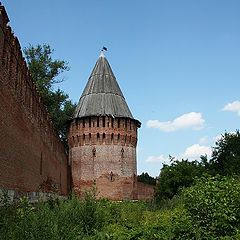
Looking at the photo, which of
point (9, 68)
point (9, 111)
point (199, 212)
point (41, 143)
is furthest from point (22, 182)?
point (199, 212)

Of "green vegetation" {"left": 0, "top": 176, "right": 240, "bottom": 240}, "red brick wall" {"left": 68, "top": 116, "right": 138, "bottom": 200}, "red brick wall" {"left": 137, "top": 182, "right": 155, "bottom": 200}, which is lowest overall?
"green vegetation" {"left": 0, "top": 176, "right": 240, "bottom": 240}

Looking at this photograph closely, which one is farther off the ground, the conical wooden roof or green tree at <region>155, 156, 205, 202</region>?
the conical wooden roof

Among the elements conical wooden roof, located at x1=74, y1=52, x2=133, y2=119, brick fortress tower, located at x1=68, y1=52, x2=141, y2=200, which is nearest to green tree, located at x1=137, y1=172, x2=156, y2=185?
brick fortress tower, located at x1=68, y1=52, x2=141, y2=200

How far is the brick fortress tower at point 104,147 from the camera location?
25984mm

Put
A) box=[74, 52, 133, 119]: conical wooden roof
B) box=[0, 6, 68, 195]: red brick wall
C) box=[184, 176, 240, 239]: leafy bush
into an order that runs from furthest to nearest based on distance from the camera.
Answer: box=[74, 52, 133, 119]: conical wooden roof → box=[0, 6, 68, 195]: red brick wall → box=[184, 176, 240, 239]: leafy bush

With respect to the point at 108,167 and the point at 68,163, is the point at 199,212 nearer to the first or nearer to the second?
the point at 108,167

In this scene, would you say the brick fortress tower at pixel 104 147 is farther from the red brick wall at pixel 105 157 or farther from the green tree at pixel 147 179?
the green tree at pixel 147 179

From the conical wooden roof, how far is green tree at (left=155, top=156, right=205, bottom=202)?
4.21m

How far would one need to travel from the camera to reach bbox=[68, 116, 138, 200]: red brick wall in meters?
26.0

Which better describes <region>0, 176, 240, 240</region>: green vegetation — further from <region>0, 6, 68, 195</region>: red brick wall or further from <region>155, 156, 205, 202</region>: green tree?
<region>155, 156, 205, 202</region>: green tree

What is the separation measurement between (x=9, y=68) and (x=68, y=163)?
17.5 m

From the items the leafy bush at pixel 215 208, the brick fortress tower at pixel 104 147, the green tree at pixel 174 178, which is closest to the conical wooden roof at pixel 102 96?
the brick fortress tower at pixel 104 147

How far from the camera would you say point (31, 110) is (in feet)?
45.9

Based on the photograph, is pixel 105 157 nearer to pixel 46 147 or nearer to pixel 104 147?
pixel 104 147
